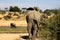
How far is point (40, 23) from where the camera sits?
13.2 meters

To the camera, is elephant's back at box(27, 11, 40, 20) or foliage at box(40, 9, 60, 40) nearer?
foliage at box(40, 9, 60, 40)

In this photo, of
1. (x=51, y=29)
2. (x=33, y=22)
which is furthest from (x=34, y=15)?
(x=51, y=29)

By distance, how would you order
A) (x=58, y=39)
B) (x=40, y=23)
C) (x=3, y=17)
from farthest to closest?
(x=3, y=17) < (x=40, y=23) < (x=58, y=39)

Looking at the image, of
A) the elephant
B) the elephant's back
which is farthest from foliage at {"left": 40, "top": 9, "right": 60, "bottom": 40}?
the elephant's back

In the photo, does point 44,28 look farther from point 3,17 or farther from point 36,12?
point 3,17

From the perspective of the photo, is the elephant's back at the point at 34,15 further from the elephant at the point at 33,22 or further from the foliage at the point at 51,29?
the foliage at the point at 51,29

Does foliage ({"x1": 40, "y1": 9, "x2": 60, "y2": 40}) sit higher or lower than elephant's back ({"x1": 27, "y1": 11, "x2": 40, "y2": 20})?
lower

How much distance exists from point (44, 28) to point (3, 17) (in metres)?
43.2

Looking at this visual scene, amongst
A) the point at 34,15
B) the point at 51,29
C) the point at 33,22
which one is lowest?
the point at 51,29

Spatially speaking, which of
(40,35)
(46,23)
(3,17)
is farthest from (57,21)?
(3,17)

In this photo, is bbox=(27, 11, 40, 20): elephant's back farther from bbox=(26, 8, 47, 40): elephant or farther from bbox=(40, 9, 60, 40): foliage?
bbox=(40, 9, 60, 40): foliage

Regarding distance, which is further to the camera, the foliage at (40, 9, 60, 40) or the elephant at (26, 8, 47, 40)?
the elephant at (26, 8, 47, 40)

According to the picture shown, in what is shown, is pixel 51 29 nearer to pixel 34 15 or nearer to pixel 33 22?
pixel 33 22

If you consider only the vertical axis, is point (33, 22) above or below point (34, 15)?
below
